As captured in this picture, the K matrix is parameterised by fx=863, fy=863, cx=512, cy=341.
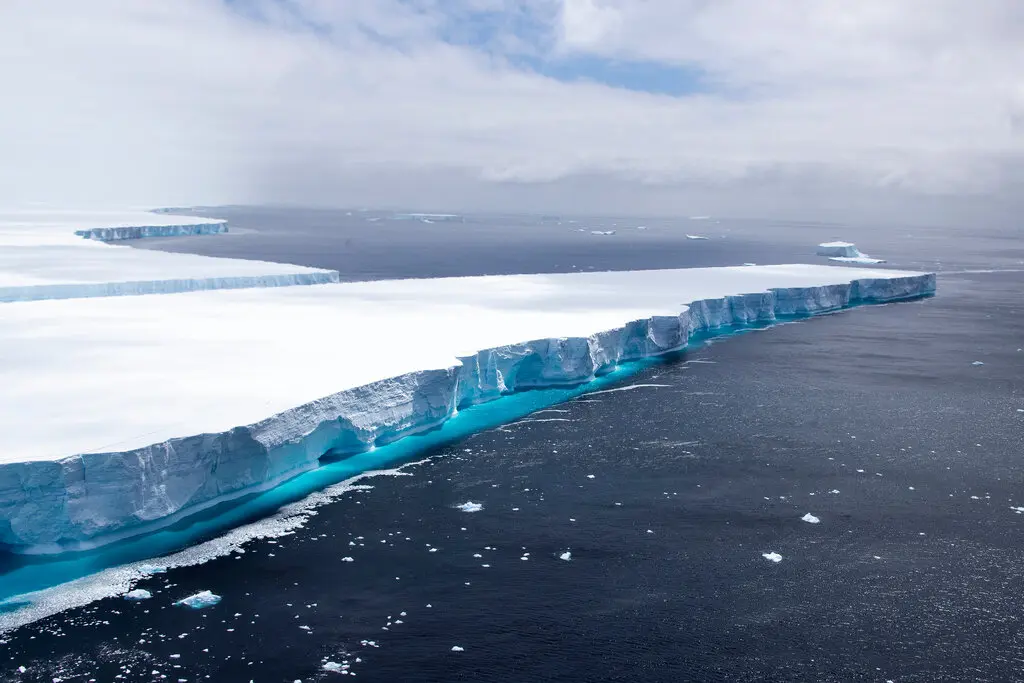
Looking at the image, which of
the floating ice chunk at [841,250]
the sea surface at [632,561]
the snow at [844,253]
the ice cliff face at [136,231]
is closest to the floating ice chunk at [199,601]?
the sea surface at [632,561]

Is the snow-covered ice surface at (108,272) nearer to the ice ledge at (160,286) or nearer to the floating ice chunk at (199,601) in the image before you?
the ice ledge at (160,286)

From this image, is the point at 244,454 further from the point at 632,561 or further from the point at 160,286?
the point at 160,286

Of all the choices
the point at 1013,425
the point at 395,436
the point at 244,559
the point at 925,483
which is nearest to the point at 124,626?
the point at 244,559

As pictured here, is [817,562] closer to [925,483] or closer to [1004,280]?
[925,483]

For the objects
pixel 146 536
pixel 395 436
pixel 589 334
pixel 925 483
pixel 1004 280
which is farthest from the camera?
pixel 1004 280

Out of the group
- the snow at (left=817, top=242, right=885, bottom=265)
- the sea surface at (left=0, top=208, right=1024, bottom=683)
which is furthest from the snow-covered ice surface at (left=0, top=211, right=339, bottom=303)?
the snow at (left=817, top=242, right=885, bottom=265)

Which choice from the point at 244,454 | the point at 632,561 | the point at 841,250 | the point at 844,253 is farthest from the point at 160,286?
the point at 841,250
